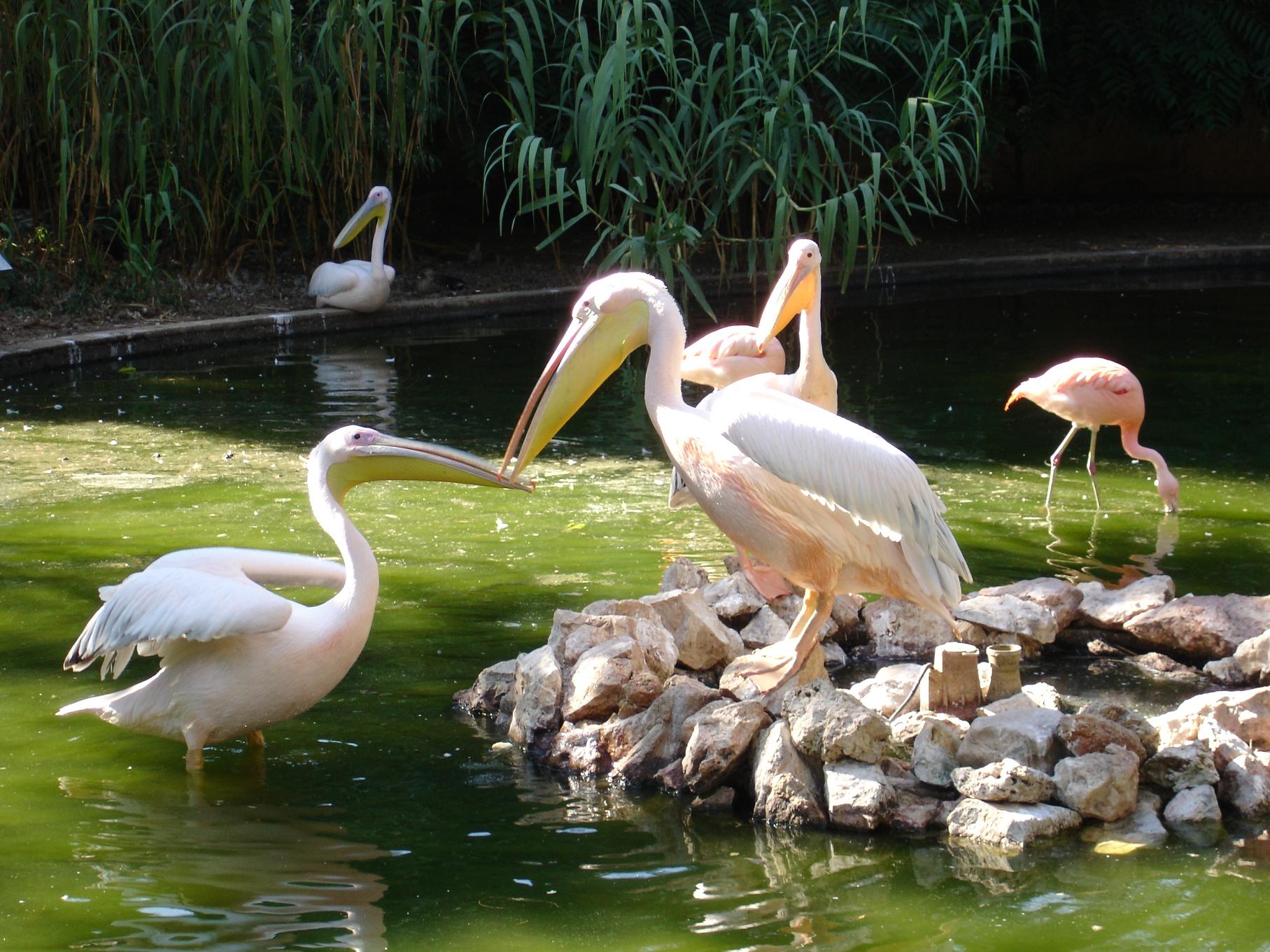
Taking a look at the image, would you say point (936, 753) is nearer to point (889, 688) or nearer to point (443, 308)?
point (889, 688)

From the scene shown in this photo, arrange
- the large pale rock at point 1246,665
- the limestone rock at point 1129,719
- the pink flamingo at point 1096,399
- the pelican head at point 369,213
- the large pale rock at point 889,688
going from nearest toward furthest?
the limestone rock at point 1129,719 → the large pale rock at point 889,688 → the large pale rock at point 1246,665 → the pink flamingo at point 1096,399 → the pelican head at point 369,213

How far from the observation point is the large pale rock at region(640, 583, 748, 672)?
12.4ft

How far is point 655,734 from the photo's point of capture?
3.36 metres

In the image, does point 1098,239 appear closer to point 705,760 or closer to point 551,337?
point 551,337

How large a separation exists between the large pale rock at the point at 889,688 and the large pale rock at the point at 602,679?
1.85ft

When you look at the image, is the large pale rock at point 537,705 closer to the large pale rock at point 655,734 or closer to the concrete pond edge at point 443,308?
the large pale rock at point 655,734

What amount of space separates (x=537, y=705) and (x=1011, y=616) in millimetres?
1352

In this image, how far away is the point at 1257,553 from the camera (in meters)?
4.98

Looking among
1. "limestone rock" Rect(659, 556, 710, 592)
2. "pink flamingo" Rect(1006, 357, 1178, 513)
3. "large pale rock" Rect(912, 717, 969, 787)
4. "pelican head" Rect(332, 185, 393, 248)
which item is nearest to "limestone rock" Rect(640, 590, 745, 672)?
"limestone rock" Rect(659, 556, 710, 592)

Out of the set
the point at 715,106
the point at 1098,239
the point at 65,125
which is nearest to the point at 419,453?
the point at 65,125

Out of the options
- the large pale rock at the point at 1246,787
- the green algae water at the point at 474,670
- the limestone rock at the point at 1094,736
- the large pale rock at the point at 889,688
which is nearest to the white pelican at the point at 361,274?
the green algae water at the point at 474,670

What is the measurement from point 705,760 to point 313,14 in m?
8.51

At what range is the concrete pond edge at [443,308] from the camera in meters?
8.34

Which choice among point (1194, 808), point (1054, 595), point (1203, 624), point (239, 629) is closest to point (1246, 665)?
point (1203, 624)
